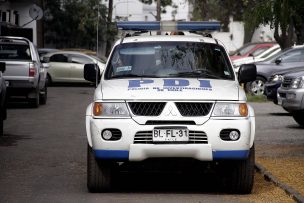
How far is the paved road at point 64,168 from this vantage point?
10.7 meters

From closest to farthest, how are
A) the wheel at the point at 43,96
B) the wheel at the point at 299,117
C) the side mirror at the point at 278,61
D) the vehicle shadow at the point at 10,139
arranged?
the vehicle shadow at the point at 10,139 → the wheel at the point at 299,117 → the wheel at the point at 43,96 → the side mirror at the point at 278,61

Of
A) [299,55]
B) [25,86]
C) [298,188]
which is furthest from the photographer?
[299,55]

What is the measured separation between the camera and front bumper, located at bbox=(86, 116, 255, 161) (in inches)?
406

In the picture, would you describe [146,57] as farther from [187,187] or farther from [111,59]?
[187,187]

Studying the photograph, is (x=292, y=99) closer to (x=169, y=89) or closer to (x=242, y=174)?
(x=242, y=174)

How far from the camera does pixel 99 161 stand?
1075cm

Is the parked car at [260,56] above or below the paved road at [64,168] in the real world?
below

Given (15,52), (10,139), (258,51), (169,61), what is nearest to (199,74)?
(169,61)

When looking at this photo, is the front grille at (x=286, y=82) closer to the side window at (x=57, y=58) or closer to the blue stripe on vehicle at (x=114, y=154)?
the blue stripe on vehicle at (x=114, y=154)

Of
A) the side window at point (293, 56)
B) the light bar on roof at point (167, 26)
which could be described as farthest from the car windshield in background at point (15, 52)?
the light bar on roof at point (167, 26)

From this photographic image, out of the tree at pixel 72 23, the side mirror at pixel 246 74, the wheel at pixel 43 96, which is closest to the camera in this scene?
the side mirror at pixel 246 74

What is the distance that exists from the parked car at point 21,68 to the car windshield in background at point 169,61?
494 inches

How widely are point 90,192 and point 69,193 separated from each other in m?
0.25

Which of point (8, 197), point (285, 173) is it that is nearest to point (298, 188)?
point (285, 173)
